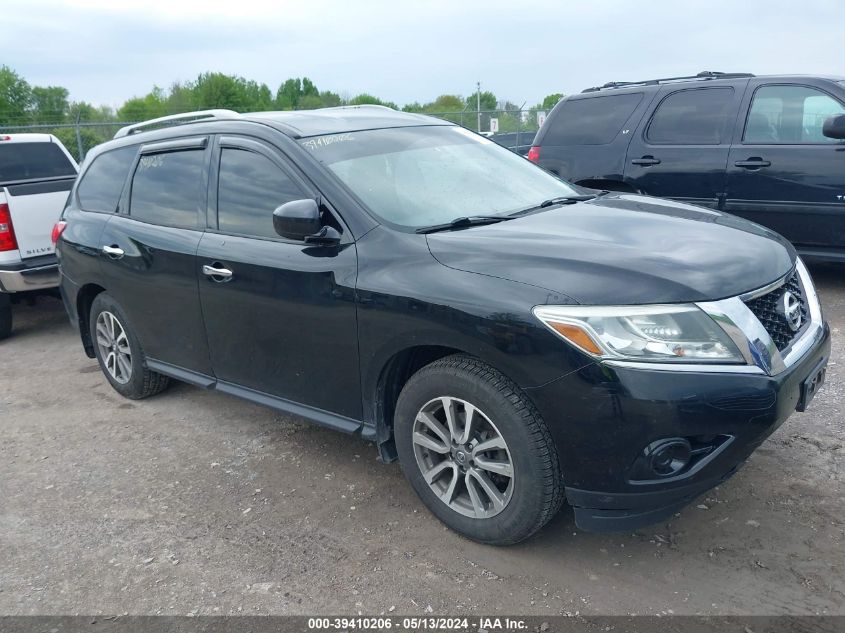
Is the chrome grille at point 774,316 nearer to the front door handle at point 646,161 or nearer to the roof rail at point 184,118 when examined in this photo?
the roof rail at point 184,118

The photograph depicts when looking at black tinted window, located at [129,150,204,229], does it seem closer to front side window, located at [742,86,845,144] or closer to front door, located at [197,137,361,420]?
front door, located at [197,137,361,420]

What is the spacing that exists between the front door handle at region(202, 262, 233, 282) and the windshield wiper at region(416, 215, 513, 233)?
1147mm

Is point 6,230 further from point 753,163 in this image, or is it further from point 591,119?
point 753,163

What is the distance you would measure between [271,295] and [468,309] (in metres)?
1.21

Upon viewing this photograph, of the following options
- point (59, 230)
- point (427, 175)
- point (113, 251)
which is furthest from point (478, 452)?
point (59, 230)

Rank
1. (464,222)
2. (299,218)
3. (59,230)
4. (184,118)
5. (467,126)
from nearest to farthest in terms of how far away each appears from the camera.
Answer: (299,218), (464,222), (184,118), (59,230), (467,126)

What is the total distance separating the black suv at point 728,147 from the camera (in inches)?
255

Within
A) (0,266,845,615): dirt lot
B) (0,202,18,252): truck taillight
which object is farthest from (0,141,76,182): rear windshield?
(0,266,845,615): dirt lot

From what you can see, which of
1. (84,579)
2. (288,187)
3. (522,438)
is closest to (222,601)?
(84,579)

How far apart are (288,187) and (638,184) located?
4597 millimetres

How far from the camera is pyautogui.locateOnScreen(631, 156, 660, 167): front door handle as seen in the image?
724 cm

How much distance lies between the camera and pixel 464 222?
137 inches

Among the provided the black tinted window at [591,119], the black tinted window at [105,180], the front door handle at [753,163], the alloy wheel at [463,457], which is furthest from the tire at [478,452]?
the black tinted window at [591,119]

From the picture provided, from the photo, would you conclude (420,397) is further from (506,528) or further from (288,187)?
(288,187)
